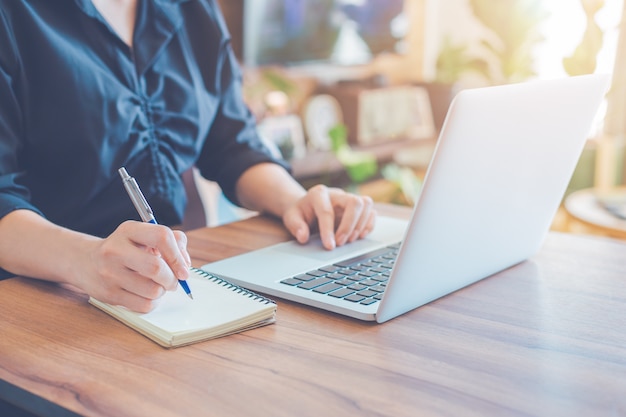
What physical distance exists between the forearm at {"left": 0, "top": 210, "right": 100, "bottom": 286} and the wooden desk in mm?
24

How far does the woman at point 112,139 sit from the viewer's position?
2.62ft

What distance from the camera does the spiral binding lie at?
Answer: 72cm

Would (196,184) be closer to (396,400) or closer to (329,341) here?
(329,341)

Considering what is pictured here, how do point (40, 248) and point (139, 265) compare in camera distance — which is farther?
point (40, 248)

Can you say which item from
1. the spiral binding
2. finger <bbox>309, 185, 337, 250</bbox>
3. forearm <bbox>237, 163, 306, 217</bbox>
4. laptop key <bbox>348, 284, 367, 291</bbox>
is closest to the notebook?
the spiral binding

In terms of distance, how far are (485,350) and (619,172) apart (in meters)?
3.58

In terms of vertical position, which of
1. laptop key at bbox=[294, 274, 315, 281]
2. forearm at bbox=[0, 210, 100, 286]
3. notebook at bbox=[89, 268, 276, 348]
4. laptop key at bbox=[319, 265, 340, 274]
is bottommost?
laptop key at bbox=[319, 265, 340, 274]

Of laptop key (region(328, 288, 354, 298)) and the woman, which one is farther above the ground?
the woman

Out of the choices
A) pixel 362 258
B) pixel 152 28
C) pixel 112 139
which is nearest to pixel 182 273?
pixel 362 258

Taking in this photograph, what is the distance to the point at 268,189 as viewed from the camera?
3.88ft

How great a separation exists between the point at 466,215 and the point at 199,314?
290mm

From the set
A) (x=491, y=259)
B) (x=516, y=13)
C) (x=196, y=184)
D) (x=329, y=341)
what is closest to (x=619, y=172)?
(x=516, y=13)

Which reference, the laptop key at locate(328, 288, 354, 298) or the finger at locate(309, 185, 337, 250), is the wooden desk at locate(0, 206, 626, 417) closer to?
the laptop key at locate(328, 288, 354, 298)

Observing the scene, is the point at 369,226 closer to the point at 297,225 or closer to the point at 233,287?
the point at 297,225
